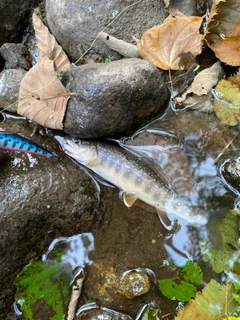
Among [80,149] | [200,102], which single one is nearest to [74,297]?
[80,149]

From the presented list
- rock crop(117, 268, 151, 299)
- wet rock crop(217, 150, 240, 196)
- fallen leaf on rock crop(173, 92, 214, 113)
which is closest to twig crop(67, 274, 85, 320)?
rock crop(117, 268, 151, 299)

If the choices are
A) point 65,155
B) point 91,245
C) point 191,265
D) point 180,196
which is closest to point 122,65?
point 65,155

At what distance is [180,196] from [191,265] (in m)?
0.66

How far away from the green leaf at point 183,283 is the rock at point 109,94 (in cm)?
147

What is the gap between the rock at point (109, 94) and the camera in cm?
314

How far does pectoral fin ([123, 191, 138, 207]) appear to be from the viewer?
11.5 ft

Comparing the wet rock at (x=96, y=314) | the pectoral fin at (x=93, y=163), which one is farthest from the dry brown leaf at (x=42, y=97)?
the wet rock at (x=96, y=314)

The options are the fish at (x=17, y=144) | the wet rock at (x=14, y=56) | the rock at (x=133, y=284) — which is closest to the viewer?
the fish at (x=17, y=144)

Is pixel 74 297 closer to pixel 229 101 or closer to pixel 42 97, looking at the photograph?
pixel 42 97

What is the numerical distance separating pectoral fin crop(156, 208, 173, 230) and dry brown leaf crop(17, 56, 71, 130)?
50.0 inches

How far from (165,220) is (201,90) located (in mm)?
1322

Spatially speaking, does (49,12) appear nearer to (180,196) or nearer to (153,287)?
(180,196)

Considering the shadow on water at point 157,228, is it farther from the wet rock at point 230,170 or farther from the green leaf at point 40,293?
the green leaf at point 40,293

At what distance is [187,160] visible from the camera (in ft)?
11.9
